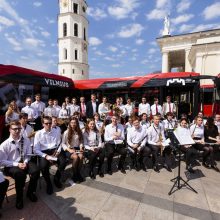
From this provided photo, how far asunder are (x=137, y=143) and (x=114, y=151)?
76 cm

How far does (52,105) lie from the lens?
8.41 m

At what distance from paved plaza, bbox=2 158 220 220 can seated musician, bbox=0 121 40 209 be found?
12.4 inches

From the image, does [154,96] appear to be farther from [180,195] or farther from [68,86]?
[180,195]

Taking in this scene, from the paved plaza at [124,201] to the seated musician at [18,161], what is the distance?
0.32 metres

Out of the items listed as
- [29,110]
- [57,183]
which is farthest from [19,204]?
[29,110]

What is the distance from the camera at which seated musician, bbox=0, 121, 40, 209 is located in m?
3.77

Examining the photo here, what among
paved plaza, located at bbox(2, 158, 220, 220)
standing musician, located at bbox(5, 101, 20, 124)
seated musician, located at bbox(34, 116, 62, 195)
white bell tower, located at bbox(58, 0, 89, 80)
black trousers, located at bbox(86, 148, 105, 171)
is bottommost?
paved plaza, located at bbox(2, 158, 220, 220)

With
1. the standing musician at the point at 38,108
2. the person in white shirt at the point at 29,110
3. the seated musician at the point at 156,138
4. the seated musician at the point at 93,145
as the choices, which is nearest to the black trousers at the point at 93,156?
the seated musician at the point at 93,145

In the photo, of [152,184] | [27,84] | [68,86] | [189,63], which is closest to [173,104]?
[152,184]

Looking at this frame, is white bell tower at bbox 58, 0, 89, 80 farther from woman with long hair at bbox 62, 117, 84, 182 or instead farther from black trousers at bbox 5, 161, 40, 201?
black trousers at bbox 5, 161, 40, 201

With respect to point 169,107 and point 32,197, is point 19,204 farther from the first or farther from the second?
point 169,107

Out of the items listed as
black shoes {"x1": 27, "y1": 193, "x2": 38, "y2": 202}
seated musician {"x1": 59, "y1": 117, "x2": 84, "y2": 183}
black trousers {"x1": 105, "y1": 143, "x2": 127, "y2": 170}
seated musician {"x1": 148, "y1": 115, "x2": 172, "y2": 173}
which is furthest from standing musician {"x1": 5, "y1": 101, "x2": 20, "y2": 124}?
seated musician {"x1": 148, "y1": 115, "x2": 172, "y2": 173}

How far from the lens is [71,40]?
44.9 m

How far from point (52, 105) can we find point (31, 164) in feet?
15.0
